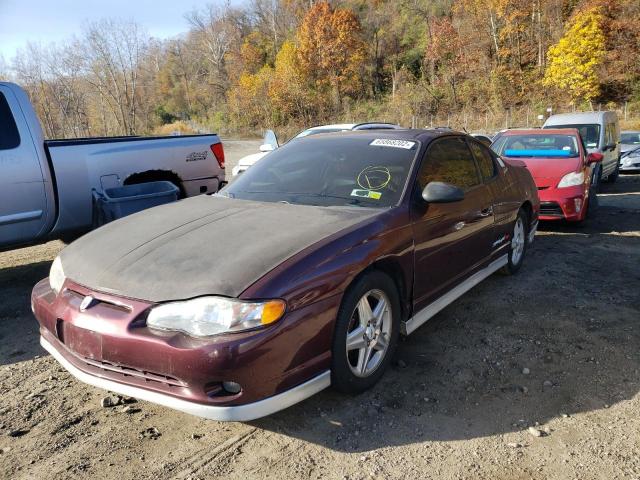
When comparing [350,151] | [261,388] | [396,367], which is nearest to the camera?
[261,388]

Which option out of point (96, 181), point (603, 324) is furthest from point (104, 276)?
point (603, 324)

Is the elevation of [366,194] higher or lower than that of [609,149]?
higher

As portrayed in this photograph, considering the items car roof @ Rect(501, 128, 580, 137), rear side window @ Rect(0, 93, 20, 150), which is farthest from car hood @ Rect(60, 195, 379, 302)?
car roof @ Rect(501, 128, 580, 137)

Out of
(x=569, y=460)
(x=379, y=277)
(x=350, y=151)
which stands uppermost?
(x=350, y=151)

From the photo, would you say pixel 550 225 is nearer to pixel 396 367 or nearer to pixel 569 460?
pixel 396 367

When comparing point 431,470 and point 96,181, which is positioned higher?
point 96,181

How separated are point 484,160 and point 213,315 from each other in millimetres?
3292

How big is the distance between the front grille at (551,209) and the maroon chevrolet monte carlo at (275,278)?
3.69 meters

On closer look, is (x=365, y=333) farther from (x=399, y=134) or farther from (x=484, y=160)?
(x=484, y=160)

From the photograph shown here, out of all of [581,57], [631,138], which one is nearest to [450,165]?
[631,138]

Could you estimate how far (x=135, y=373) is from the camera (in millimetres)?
2377

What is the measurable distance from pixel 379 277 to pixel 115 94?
51078 mm

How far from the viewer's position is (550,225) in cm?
787

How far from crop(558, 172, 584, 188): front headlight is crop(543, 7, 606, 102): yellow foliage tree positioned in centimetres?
2977
